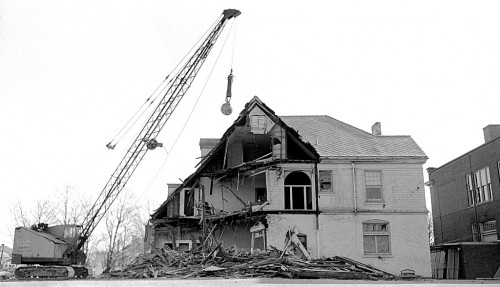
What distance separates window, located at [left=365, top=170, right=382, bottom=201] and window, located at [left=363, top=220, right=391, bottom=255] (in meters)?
1.51

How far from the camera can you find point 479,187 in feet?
116

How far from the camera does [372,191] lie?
3144 cm

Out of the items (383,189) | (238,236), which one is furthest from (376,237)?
(238,236)

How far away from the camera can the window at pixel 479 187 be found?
3431cm

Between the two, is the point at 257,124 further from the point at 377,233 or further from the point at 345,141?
the point at 377,233

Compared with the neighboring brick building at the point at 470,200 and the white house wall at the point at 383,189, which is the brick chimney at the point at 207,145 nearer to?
the white house wall at the point at 383,189

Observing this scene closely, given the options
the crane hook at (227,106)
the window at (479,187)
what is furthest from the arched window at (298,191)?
the window at (479,187)

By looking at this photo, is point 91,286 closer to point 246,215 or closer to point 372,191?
point 246,215

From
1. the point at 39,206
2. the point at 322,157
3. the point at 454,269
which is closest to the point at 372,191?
the point at 322,157

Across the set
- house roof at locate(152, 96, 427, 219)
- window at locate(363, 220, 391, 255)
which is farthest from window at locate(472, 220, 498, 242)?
window at locate(363, 220, 391, 255)

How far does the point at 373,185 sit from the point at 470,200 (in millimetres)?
9674

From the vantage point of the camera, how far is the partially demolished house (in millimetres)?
29938

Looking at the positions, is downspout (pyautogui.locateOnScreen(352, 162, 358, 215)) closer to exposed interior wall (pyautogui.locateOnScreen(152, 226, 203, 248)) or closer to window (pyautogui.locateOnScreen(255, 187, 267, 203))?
window (pyautogui.locateOnScreen(255, 187, 267, 203))

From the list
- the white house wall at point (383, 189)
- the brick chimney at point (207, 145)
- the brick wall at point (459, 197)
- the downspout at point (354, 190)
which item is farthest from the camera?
the brick chimney at point (207, 145)
